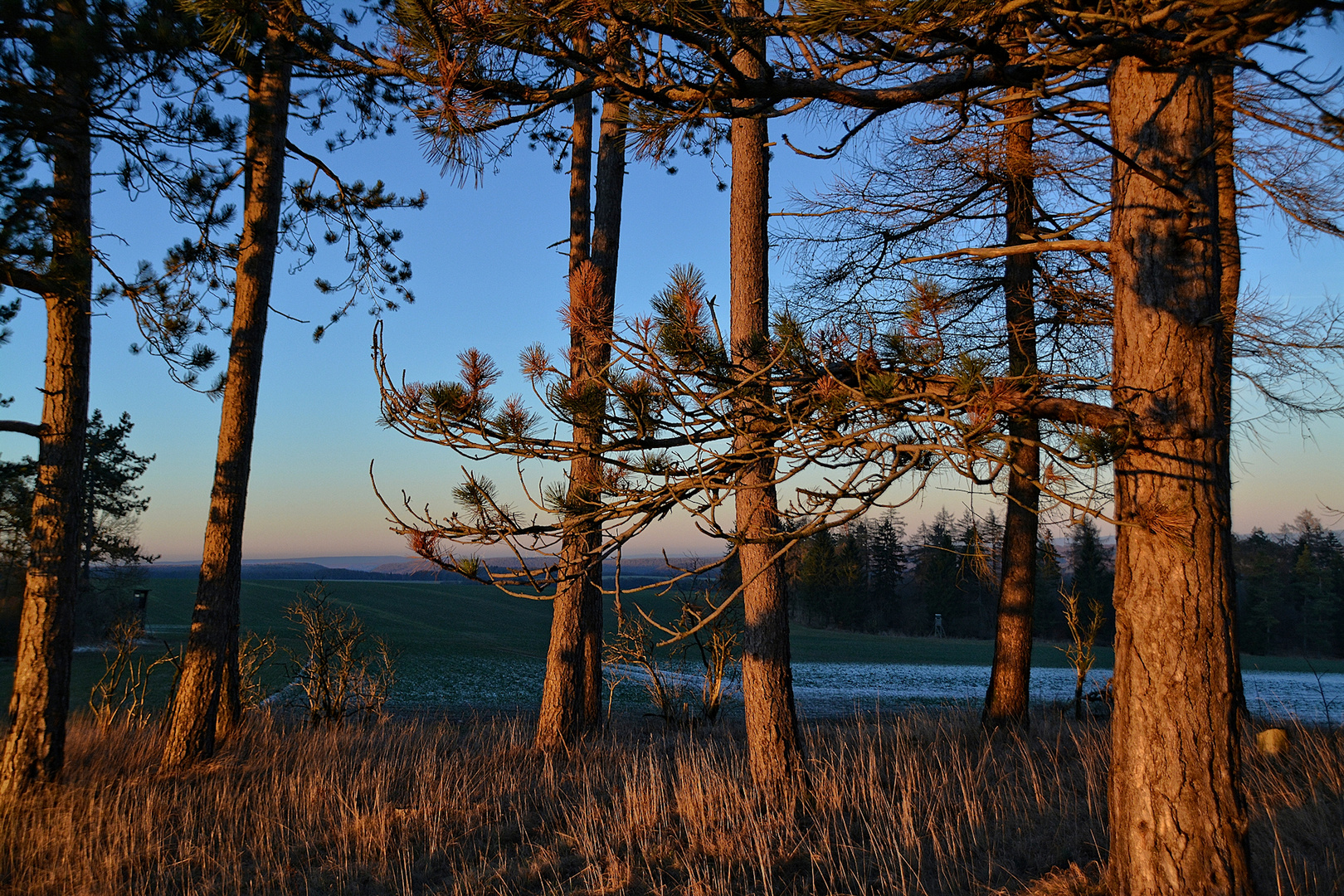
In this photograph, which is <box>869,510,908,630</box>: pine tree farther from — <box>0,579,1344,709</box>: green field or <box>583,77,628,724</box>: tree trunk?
<box>583,77,628,724</box>: tree trunk

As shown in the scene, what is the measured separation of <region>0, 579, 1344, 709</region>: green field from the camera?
76.3 feet

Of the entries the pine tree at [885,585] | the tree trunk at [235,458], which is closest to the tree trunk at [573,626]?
the tree trunk at [235,458]

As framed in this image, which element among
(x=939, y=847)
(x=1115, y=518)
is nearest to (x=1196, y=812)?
(x=1115, y=518)

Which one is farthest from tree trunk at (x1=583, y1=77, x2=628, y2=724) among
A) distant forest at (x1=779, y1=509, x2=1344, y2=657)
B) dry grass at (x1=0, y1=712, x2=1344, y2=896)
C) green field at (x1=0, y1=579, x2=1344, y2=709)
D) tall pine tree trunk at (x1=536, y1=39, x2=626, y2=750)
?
distant forest at (x1=779, y1=509, x2=1344, y2=657)

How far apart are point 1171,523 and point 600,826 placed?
3.84 meters

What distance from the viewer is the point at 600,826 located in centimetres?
483

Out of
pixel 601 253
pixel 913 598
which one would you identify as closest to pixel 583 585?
pixel 601 253

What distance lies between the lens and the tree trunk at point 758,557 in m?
5.22

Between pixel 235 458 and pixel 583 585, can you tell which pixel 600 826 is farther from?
pixel 235 458

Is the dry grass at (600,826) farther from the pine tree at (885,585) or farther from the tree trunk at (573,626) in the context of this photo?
the pine tree at (885,585)

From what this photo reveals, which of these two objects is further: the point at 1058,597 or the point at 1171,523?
the point at 1058,597

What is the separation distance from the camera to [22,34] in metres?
4.21

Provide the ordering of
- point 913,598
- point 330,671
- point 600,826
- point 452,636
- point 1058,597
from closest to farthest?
1. point 600,826
2. point 330,671
3. point 452,636
4. point 1058,597
5. point 913,598

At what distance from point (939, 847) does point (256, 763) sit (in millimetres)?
5950
